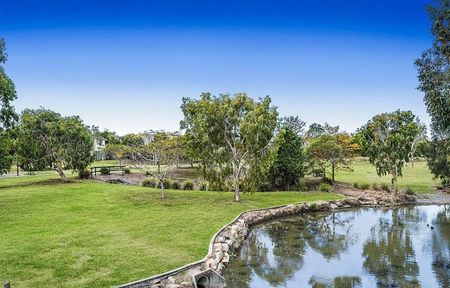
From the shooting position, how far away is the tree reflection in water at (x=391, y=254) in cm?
1609

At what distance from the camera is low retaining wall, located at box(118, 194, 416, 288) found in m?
13.8

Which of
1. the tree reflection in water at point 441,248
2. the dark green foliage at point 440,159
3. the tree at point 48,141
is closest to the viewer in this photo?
the tree reflection in water at point 441,248

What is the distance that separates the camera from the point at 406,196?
3641 cm

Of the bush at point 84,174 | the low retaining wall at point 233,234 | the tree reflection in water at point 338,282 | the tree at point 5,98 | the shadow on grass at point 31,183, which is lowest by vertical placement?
the tree reflection in water at point 338,282

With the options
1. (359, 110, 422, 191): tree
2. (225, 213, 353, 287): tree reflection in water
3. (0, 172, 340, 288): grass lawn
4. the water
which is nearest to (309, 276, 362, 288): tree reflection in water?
the water

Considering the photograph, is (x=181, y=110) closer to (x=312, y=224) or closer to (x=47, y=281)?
(x=312, y=224)

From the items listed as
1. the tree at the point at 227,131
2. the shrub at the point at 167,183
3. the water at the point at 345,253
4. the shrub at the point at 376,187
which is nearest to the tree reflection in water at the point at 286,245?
the water at the point at 345,253

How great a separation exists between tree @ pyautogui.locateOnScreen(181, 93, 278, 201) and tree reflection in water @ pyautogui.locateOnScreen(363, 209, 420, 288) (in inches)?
439

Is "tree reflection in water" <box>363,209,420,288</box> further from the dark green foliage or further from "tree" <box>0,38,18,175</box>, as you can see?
"tree" <box>0,38,18,175</box>

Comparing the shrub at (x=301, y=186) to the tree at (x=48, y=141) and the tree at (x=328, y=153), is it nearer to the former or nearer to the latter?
the tree at (x=328, y=153)

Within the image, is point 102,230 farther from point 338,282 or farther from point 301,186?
point 301,186

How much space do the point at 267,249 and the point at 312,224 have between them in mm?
7495

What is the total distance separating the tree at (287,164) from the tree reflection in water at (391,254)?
45.3ft

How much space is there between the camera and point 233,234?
837 inches
